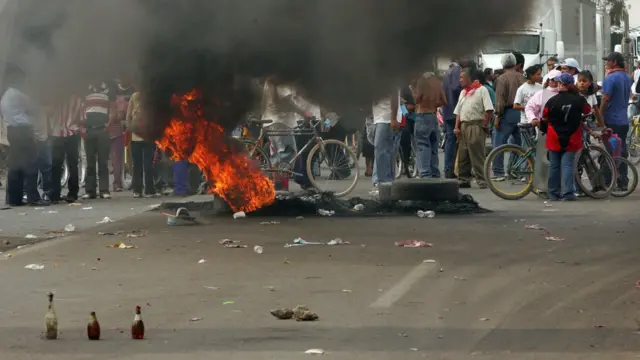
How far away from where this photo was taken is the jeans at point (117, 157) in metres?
19.2

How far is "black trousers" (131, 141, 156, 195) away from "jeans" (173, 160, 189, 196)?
0.36 metres

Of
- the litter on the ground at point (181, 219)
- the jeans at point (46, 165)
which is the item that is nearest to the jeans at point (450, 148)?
the jeans at point (46, 165)

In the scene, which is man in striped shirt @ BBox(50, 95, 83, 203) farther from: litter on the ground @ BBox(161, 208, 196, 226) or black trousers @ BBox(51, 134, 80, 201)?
litter on the ground @ BBox(161, 208, 196, 226)

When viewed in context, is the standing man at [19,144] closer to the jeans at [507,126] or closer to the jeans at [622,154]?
the jeans at [507,126]

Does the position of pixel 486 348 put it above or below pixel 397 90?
below

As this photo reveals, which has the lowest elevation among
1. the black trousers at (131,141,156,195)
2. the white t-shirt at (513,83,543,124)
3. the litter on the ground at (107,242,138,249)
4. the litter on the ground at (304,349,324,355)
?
the litter on the ground at (304,349,324,355)

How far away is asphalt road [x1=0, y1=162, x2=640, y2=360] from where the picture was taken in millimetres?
6840

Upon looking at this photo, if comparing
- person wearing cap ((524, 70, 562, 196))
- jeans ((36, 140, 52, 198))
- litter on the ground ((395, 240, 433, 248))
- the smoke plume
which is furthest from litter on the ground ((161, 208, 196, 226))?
person wearing cap ((524, 70, 562, 196))

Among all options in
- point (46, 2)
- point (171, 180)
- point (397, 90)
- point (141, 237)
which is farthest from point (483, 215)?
point (171, 180)

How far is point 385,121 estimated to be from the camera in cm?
1705

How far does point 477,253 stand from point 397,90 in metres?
3.52

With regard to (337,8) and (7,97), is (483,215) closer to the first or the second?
(337,8)

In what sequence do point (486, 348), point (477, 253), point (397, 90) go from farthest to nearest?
1. point (397, 90)
2. point (477, 253)
3. point (486, 348)

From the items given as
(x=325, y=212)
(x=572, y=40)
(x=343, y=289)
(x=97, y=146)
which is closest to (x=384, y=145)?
(x=325, y=212)
